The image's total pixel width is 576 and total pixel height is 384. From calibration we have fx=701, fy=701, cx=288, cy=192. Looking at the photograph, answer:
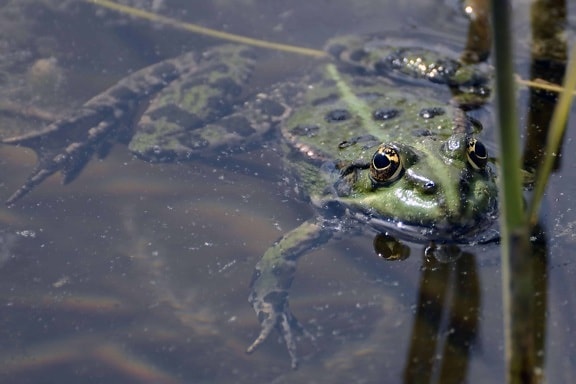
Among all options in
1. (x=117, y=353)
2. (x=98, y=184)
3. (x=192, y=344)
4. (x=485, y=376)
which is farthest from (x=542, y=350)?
(x=98, y=184)

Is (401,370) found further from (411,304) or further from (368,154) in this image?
(368,154)

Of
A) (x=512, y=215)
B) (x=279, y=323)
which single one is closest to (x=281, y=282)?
(x=279, y=323)

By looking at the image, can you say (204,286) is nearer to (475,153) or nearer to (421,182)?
(421,182)

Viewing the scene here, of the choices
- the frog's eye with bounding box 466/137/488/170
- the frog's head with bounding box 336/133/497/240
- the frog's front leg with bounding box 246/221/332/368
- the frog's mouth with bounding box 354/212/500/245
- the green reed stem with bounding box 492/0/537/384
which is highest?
the green reed stem with bounding box 492/0/537/384

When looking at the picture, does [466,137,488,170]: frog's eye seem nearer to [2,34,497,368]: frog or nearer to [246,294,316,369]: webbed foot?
[2,34,497,368]: frog

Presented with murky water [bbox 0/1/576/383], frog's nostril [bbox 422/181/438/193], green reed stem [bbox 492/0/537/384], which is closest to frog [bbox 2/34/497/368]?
frog's nostril [bbox 422/181/438/193]
